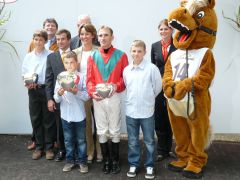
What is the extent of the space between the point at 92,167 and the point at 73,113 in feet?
2.23

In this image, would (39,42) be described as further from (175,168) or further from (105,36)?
(175,168)

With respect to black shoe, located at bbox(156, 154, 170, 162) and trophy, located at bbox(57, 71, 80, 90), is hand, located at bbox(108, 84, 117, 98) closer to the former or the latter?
trophy, located at bbox(57, 71, 80, 90)

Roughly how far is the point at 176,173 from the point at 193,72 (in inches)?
43.6

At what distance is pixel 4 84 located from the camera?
17.0 ft

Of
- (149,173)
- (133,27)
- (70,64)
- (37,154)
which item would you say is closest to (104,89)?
(70,64)

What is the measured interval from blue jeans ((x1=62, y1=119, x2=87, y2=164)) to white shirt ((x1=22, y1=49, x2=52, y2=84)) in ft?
2.06

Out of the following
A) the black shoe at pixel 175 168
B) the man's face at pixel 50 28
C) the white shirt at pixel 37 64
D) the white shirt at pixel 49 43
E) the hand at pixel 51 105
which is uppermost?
the man's face at pixel 50 28

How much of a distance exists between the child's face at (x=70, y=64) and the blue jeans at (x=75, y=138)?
1.84 ft

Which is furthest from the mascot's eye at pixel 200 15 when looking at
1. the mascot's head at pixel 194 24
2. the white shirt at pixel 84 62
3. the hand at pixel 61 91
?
the hand at pixel 61 91

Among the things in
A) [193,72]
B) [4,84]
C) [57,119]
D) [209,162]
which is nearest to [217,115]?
[209,162]

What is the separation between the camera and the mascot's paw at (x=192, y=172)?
3.72 meters

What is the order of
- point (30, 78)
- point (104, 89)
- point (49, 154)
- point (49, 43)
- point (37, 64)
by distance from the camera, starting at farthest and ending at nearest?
point (49, 43) < point (49, 154) < point (37, 64) < point (30, 78) < point (104, 89)

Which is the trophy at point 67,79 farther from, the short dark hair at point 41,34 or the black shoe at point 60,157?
the black shoe at point 60,157

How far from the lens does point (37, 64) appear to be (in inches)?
162
